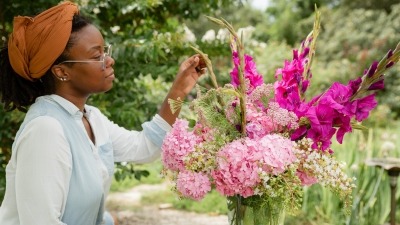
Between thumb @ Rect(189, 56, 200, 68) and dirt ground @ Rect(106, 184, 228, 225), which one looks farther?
dirt ground @ Rect(106, 184, 228, 225)

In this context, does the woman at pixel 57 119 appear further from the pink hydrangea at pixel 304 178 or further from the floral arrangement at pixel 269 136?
the pink hydrangea at pixel 304 178

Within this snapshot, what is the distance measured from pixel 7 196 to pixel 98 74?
558 millimetres

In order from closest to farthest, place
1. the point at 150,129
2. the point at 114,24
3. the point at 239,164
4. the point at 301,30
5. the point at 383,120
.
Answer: the point at 239,164
the point at 150,129
the point at 114,24
the point at 383,120
the point at 301,30

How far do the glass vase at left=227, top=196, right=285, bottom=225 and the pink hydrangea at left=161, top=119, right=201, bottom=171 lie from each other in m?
0.21

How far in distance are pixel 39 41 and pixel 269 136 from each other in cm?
91

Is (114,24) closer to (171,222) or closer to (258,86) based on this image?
(171,222)

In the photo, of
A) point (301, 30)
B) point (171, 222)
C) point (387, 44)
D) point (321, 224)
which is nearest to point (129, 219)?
point (171, 222)

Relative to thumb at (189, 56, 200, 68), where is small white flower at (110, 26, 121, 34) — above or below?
above

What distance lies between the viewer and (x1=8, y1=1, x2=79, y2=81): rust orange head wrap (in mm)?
1906

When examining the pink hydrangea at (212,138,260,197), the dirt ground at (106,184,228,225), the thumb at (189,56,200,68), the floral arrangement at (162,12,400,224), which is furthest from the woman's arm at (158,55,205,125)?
the dirt ground at (106,184,228,225)

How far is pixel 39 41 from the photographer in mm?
1908

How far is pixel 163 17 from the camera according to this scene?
421cm

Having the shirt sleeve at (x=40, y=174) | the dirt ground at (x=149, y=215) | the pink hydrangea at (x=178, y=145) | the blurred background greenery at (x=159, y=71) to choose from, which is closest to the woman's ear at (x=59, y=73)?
the shirt sleeve at (x=40, y=174)

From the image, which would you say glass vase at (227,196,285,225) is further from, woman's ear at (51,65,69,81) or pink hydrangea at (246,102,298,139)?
woman's ear at (51,65,69,81)
